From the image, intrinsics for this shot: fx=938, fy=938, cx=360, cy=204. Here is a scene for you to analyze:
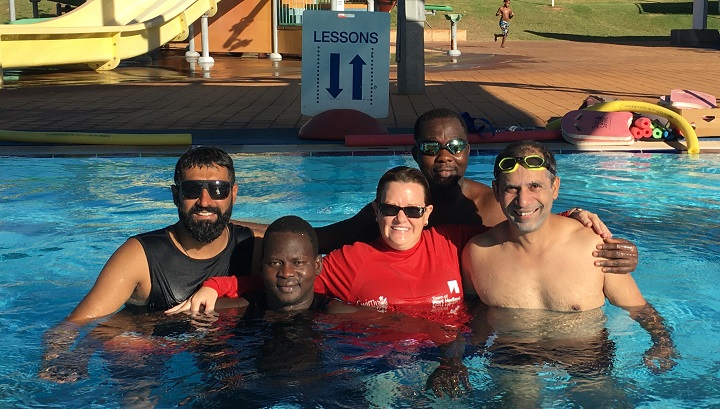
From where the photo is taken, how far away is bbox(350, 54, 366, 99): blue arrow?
430 inches

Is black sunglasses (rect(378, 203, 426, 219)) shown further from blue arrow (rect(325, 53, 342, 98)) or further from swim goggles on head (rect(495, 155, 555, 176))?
blue arrow (rect(325, 53, 342, 98))

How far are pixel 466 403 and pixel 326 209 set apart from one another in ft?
14.5

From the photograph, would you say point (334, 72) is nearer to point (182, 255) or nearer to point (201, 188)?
point (182, 255)

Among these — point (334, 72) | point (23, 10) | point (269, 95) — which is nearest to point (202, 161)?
point (334, 72)

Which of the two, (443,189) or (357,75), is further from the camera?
(357,75)

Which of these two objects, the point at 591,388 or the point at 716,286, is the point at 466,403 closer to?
the point at 591,388

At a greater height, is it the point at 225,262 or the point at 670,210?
the point at 225,262

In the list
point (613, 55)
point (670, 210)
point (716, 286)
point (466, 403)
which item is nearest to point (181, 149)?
point (670, 210)

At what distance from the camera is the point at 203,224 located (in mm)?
4355

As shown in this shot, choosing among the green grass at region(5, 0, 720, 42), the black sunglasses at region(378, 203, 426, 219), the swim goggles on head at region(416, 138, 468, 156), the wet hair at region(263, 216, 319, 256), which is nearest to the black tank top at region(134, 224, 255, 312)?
the wet hair at region(263, 216, 319, 256)

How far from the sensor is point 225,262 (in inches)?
181

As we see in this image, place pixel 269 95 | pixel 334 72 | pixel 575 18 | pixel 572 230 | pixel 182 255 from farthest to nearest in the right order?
pixel 575 18 → pixel 269 95 → pixel 334 72 → pixel 182 255 → pixel 572 230

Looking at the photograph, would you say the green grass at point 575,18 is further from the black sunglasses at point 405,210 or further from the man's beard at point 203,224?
the man's beard at point 203,224

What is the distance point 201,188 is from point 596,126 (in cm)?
635
